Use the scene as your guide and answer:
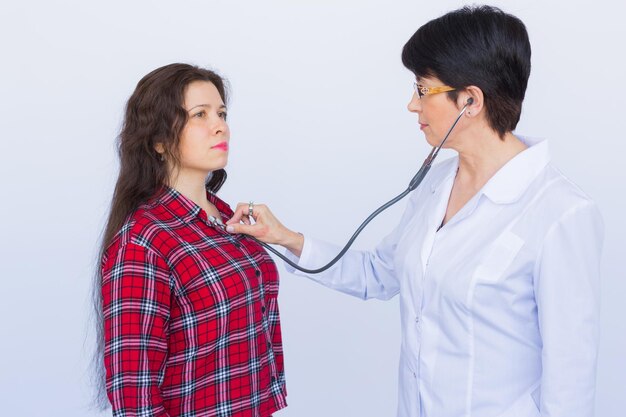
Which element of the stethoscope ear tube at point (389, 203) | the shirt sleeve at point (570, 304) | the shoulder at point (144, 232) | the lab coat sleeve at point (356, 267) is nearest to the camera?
the shirt sleeve at point (570, 304)

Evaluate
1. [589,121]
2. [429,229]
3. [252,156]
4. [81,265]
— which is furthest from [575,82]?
[81,265]

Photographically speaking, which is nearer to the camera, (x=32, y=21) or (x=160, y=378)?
(x=160, y=378)

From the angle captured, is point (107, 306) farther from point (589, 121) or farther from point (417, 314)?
point (589, 121)

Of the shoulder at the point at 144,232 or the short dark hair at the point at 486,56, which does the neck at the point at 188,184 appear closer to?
the shoulder at the point at 144,232

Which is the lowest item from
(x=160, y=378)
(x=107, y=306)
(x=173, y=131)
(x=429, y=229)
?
(x=160, y=378)

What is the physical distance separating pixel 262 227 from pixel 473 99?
61 cm

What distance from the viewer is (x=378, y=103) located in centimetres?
318

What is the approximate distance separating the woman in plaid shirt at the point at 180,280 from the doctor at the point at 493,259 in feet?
1.17

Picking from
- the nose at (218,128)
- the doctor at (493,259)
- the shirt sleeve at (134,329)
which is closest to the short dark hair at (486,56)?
the doctor at (493,259)

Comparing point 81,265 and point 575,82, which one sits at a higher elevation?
point 575,82

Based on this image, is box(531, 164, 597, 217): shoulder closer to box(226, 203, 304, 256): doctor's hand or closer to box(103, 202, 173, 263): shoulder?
box(226, 203, 304, 256): doctor's hand

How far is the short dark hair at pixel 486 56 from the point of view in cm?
177

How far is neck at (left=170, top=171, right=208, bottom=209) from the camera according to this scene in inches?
78.1

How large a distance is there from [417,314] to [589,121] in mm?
1630
